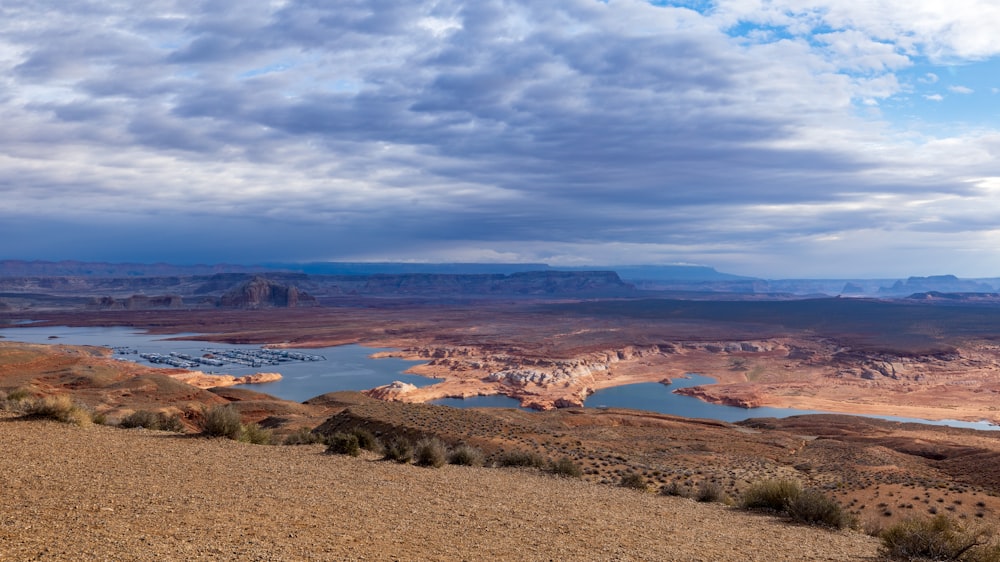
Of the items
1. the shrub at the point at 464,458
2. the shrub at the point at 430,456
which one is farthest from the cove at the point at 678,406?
the shrub at the point at 430,456

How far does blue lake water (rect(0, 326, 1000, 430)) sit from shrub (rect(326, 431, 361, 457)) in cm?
3477

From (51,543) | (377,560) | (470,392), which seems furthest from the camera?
(470,392)

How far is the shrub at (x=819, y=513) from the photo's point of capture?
470 inches

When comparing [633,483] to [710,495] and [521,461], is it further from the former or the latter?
[521,461]

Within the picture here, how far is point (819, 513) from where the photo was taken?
39.6 feet

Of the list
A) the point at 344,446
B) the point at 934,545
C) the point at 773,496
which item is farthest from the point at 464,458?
the point at 934,545

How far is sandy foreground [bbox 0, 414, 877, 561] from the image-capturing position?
7.23 m

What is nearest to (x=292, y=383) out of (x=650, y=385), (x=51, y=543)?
(x=650, y=385)

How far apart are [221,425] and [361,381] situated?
47042 mm

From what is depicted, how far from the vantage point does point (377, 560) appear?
730 centimetres

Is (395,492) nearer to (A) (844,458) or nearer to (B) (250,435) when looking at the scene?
(B) (250,435)

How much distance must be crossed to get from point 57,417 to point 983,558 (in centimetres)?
1705

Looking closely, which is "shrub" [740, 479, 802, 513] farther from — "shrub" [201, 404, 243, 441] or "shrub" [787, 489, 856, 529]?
"shrub" [201, 404, 243, 441]

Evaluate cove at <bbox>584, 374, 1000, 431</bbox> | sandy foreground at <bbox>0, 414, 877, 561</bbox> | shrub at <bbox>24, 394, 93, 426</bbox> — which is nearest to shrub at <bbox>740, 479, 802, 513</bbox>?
sandy foreground at <bbox>0, 414, 877, 561</bbox>
